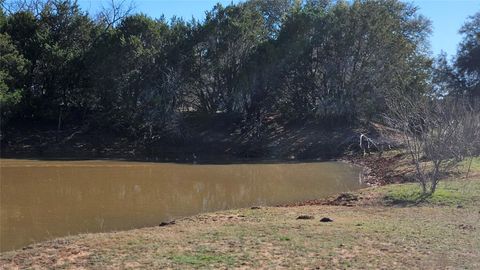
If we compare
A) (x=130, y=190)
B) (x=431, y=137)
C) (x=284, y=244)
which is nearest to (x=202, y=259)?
(x=284, y=244)

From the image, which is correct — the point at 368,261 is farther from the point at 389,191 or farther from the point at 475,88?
the point at 475,88

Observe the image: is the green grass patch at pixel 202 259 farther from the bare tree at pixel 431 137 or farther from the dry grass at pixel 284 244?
the bare tree at pixel 431 137

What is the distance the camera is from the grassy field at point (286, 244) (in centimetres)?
796

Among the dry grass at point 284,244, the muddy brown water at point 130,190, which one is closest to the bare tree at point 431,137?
the dry grass at point 284,244

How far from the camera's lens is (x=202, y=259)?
8.15 metres

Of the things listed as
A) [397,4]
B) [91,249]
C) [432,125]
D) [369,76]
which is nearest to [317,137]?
[369,76]

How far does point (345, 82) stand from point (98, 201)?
2522 centimetres

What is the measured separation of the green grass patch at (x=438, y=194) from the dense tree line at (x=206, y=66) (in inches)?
765

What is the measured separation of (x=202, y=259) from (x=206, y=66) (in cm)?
3105

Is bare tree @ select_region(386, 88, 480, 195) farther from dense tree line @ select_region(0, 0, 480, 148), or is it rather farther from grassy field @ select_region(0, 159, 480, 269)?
dense tree line @ select_region(0, 0, 480, 148)

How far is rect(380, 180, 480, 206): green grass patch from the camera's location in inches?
562

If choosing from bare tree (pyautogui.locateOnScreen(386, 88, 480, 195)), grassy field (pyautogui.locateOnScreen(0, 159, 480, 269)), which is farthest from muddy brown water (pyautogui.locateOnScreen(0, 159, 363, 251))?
bare tree (pyautogui.locateOnScreen(386, 88, 480, 195))

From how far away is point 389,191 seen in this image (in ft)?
53.5

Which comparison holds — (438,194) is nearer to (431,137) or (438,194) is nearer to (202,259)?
(431,137)
